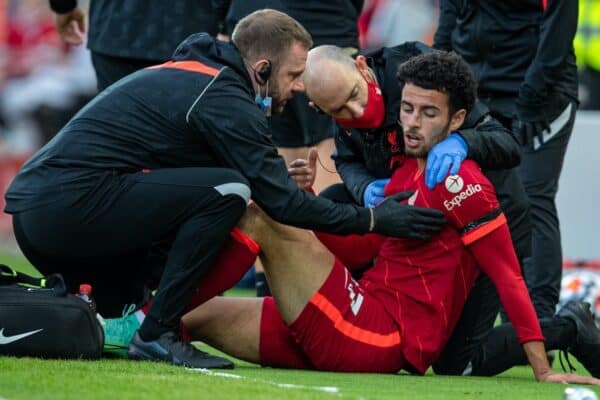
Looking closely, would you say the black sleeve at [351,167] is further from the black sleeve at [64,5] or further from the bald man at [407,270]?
the black sleeve at [64,5]

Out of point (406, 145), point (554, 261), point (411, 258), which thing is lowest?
point (554, 261)

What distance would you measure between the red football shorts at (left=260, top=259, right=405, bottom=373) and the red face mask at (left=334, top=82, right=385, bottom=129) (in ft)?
1.95

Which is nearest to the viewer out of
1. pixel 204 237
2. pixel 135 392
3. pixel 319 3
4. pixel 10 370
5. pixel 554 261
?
pixel 135 392

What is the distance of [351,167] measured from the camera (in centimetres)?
642

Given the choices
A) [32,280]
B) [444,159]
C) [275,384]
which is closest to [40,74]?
[32,280]

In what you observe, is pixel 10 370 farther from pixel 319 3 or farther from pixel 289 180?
pixel 319 3

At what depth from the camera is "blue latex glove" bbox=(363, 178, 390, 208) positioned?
6.11 metres

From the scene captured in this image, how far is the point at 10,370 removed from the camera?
5.21m

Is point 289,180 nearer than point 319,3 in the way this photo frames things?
Yes

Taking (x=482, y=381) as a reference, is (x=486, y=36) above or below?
above

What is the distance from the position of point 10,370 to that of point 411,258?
1477 millimetres

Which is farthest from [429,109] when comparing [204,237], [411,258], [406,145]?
[204,237]

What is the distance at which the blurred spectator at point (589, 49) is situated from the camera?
1414 centimetres

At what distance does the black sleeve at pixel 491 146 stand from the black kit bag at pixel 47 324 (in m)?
1.47
